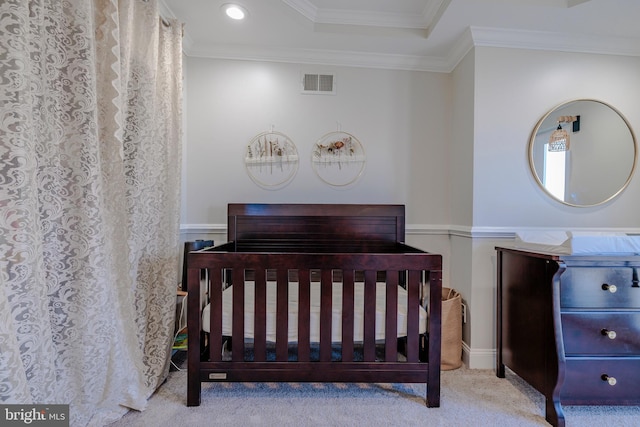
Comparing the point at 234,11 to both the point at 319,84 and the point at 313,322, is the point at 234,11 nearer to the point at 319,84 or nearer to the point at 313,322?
the point at 319,84

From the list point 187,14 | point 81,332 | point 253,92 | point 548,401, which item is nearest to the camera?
point 81,332

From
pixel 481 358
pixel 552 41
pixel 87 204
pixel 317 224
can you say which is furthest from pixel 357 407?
pixel 552 41

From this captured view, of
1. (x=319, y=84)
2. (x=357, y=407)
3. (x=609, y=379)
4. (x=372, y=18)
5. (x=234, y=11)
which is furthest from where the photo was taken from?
(x=319, y=84)

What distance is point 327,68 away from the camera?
2189 millimetres

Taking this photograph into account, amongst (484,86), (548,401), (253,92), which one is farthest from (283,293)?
(484,86)

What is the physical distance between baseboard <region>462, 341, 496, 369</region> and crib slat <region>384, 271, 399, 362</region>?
0.78 m

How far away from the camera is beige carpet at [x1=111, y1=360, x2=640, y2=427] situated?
1333 millimetres

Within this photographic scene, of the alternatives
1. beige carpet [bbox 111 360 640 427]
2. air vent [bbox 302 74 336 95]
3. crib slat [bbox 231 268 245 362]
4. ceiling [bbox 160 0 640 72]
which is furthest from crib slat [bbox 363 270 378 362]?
ceiling [bbox 160 0 640 72]

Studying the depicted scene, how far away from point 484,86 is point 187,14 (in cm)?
205

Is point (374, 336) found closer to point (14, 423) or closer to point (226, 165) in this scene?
point (14, 423)

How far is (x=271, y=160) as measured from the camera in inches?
85.2

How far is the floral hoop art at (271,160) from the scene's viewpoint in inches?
85.1

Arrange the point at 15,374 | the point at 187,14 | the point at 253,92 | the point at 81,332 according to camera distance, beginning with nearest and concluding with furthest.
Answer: the point at 15,374
the point at 81,332
the point at 187,14
the point at 253,92

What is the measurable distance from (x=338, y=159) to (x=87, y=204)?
5.23ft
